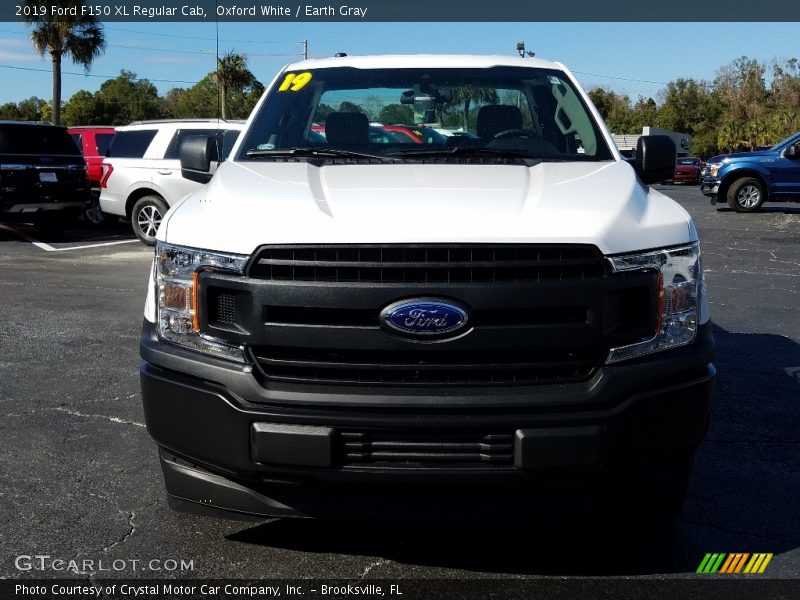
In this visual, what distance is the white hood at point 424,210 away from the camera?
304 centimetres

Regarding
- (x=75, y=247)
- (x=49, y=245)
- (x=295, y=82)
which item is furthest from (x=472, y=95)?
(x=49, y=245)

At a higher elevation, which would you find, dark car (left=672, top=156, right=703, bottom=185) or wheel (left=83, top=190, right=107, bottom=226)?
dark car (left=672, top=156, right=703, bottom=185)

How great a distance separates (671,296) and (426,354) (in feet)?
2.75

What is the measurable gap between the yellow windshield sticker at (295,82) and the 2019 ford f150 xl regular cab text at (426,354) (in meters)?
1.81

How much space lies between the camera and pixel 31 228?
675 inches

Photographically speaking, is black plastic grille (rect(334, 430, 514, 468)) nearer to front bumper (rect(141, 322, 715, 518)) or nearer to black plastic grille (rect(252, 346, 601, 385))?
front bumper (rect(141, 322, 715, 518))

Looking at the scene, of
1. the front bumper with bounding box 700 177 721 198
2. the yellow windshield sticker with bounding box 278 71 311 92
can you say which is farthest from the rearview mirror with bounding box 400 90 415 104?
the front bumper with bounding box 700 177 721 198

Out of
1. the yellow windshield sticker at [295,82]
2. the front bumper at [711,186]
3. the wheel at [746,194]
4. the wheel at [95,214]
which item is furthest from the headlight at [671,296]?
the front bumper at [711,186]

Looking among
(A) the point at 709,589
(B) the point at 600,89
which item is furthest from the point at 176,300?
(B) the point at 600,89

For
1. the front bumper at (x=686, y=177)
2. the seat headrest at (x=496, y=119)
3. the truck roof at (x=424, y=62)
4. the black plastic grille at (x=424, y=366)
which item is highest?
the truck roof at (x=424, y=62)

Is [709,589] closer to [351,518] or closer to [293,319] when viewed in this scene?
[351,518]

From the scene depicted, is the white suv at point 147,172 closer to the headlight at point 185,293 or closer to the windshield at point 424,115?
the windshield at point 424,115

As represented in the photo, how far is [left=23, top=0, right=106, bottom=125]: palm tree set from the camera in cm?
3719

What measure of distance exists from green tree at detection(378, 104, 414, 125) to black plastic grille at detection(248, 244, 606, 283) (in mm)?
2054
